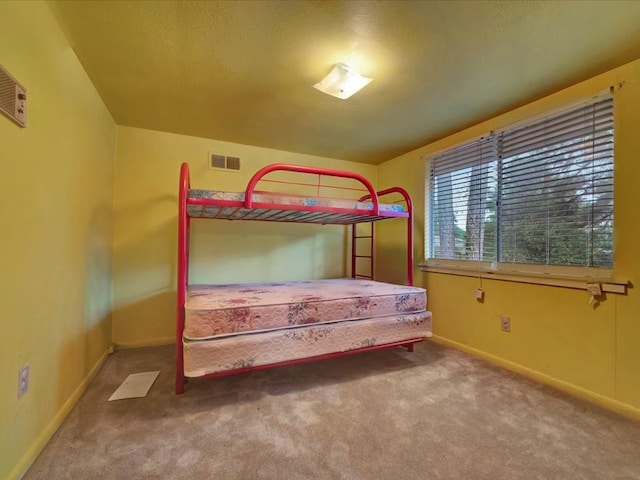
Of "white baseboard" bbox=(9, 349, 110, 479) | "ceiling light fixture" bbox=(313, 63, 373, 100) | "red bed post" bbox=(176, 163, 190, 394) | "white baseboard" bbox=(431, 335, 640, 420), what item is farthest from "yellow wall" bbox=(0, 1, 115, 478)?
"white baseboard" bbox=(431, 335, 640, 420)

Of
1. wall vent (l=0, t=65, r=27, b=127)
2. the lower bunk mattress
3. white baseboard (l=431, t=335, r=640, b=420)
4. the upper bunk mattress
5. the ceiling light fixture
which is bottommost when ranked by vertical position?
white baseboard (l=431, t=335, r=640, b=420)

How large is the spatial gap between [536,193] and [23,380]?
3138mm

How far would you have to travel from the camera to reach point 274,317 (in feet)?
5.95

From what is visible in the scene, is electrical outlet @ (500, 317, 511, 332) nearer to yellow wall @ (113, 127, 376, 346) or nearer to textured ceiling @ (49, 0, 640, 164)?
textured ceiling @ (49, 0, 640, 164)

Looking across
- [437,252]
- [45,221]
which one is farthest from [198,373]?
[437,252]

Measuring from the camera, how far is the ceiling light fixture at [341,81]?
1.71m

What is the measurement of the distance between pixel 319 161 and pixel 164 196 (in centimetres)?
179

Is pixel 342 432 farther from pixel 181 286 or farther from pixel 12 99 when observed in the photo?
pixel 12 99

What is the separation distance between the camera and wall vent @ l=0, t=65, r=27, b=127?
→ 1.02m

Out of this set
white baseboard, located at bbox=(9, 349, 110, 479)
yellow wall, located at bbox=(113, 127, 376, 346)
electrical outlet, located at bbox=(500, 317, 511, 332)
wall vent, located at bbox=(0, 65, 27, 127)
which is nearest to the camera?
wall vent, located at bbox=(0, 65, 27, 127)

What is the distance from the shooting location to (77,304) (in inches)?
70.4

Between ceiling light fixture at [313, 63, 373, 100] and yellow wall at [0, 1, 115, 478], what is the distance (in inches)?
55.3

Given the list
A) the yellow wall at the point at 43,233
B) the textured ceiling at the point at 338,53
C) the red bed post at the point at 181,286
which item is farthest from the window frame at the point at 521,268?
the yellow wall at the point at 43,233

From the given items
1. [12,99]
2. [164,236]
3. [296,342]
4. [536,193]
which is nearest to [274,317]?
[296,342]
